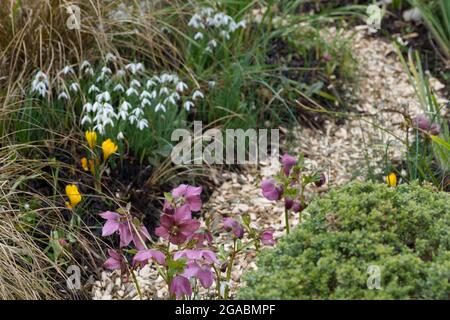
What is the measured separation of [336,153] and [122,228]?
2.00 m

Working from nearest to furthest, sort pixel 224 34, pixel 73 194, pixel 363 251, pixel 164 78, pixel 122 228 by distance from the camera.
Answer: pixel 363 251, pixel 122 228, pixel 73 194, pixel 164 78, pixel 224 34

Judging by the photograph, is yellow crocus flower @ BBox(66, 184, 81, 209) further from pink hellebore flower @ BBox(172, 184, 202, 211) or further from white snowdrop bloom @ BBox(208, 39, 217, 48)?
white snowdrop bloom @ BBox(208, 39, 217, 48)

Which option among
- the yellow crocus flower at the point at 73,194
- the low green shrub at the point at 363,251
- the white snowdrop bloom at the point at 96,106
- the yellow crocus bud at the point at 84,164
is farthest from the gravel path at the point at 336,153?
the low green shrub at the point at 363,251

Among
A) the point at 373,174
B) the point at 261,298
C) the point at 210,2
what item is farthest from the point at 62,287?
the point at 210,2

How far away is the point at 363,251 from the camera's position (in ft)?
8.15

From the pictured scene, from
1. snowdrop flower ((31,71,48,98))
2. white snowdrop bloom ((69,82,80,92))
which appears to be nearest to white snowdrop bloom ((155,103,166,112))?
white snowdrop bloom ((69,82,80,92))

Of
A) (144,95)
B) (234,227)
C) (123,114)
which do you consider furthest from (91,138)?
(234,227)

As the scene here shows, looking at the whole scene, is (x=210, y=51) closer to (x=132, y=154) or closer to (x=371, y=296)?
(x=132, y=154)

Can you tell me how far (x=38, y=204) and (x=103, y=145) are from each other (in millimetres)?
392

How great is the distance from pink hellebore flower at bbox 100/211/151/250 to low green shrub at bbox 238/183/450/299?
470mm

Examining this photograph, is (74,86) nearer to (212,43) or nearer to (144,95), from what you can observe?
(144,95)

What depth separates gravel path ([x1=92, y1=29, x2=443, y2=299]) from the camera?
3615 mm

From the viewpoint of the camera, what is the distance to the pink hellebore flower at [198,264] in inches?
106

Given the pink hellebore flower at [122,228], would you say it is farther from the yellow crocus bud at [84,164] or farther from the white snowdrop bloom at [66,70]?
the white snowdrop bloom at [66,70]
